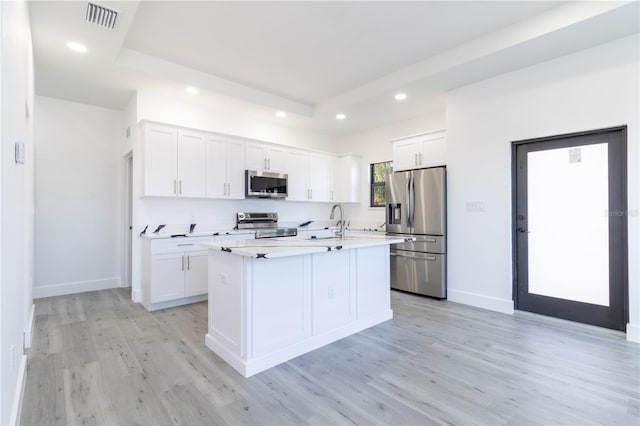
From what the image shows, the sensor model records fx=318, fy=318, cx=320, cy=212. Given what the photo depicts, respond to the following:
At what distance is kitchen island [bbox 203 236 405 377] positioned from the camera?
7.63 ft

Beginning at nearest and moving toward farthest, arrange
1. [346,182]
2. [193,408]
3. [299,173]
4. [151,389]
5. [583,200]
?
[193,408], [151,389], [583,200], [299,173], [346,182]

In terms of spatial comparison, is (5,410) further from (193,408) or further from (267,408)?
(267,408)

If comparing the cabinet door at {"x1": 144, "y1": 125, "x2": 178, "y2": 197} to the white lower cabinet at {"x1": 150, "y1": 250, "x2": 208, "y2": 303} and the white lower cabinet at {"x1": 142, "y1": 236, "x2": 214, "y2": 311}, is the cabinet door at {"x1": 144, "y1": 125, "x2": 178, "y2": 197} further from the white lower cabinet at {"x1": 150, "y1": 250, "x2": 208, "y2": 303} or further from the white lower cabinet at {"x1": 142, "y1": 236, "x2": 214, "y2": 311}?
the white lower cabinet at {"x1": 150, "y1": 250, "x2": 208, "y2": 303}

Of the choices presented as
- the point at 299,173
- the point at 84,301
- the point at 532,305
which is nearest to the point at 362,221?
the point at 299,173

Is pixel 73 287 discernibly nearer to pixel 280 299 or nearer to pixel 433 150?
pixel 280 299

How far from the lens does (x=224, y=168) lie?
4699mm

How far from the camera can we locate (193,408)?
6.19 feet

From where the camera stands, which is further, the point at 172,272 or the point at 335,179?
the point at 335,179

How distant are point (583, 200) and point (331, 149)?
4542 mm

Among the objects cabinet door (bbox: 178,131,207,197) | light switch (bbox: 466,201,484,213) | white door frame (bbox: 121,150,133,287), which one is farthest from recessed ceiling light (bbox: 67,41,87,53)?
light switch (bbox: 466,201,484,213)

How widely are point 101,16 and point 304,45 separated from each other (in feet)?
6.08

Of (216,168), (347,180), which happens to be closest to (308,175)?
(347,180)

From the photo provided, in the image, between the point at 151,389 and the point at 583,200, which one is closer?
the point at 151,389

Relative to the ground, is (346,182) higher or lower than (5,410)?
higher
